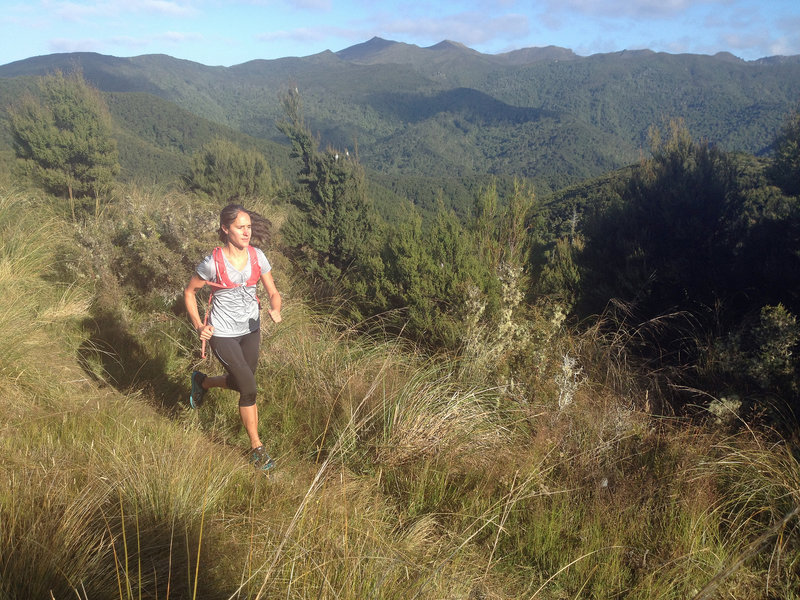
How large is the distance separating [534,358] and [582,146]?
196 m

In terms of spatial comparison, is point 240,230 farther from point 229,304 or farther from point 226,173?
point 226,173

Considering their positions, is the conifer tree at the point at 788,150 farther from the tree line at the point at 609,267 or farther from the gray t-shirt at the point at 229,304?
the gray t-shirt at the point at 229,304

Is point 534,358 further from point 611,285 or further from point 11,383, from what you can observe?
point 611,285

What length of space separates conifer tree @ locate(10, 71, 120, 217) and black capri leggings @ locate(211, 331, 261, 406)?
14.2m

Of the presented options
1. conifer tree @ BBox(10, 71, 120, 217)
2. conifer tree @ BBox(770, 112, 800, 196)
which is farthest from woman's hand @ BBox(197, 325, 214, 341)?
conifer tree @ BBox(770, 112, 800, 196)

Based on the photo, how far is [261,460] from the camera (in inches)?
110

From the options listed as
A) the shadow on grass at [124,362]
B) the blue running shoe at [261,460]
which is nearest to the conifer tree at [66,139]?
the shadow on grass at [124,362]

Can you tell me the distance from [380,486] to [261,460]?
2.37 feet

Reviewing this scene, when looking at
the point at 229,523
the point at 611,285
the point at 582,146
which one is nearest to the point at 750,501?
the point at 229,523

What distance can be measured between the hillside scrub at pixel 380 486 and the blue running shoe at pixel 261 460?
0.10 metres

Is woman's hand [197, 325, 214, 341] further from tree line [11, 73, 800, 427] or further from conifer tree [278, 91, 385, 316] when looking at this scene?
conifer tree [278, 91, 385, 316]

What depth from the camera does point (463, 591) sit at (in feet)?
5.98

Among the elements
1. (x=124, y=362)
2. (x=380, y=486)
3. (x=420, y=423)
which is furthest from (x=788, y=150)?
(x=124, y=362)

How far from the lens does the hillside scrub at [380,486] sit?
174 cm
